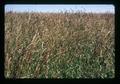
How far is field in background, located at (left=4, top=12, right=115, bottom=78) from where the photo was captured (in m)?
3.21

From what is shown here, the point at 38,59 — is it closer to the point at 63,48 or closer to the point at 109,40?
the point at 63,48

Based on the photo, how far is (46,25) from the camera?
10.6 feet

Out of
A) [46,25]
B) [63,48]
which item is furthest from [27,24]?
[63,48]

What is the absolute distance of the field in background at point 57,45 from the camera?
3209 millimetres

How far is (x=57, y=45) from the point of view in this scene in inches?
127
